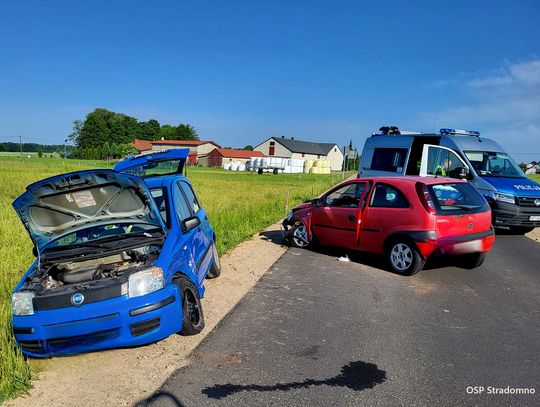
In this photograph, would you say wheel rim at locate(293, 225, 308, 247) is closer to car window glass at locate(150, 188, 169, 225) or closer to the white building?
car window glass at locate(150, 188, 169, 225)

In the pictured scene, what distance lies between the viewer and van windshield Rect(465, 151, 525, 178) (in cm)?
1201

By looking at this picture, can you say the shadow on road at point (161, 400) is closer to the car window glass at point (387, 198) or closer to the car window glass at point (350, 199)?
the car window glass at point (387, 198)

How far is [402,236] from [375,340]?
2819 millimetres

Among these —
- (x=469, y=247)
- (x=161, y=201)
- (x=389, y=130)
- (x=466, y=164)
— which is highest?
(x=389, y=130)

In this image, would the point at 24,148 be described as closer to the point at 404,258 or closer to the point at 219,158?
the point at 219,158

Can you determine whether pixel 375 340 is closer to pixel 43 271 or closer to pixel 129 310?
pixel 129 310

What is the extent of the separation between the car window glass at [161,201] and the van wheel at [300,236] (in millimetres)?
4201

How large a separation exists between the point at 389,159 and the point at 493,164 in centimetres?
315

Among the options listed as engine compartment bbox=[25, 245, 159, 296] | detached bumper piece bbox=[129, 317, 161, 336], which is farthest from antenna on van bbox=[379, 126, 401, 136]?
detached bumper piece bbox=[129, 317, 161, 336]

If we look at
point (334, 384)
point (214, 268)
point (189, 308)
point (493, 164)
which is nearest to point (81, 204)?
point (189, 308)

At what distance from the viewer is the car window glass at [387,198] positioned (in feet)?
23.5

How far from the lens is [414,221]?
22.5ft

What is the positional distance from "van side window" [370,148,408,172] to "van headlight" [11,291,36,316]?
11774 mm

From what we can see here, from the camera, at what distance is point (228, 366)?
156 inches
